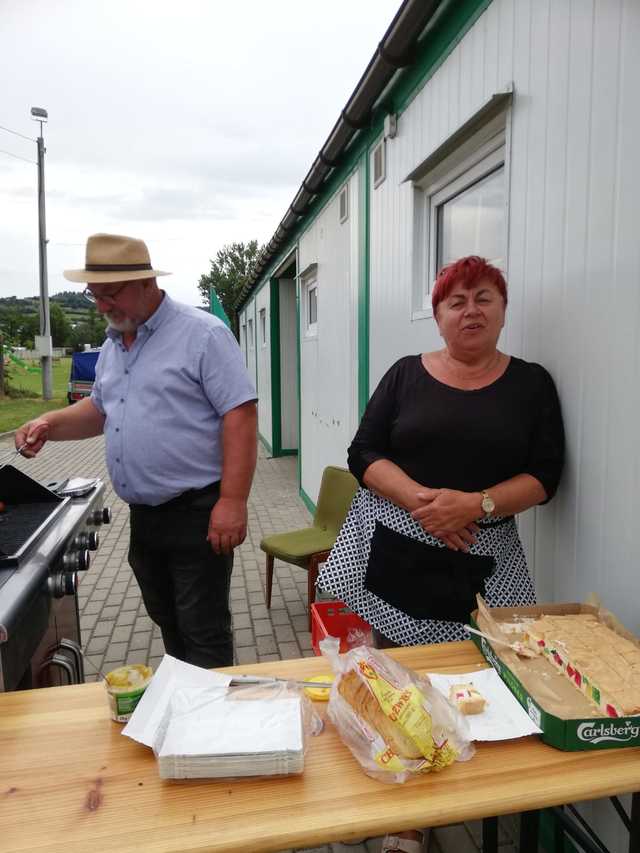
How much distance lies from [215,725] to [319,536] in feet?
9.57

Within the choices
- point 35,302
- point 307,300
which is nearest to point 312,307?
point 307,300

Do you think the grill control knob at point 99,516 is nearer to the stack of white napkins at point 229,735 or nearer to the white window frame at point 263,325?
the stack of white napkins at point 229,735

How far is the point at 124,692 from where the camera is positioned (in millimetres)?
1217

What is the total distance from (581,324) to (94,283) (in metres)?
1.68

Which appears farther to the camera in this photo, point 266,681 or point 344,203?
point 344,203

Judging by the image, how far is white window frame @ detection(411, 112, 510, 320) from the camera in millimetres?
2463

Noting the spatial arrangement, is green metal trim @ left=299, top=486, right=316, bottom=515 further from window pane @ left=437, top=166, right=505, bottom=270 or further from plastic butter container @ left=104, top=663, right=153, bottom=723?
plastic butter container @ left=104, top=663, right=153, bottom=723

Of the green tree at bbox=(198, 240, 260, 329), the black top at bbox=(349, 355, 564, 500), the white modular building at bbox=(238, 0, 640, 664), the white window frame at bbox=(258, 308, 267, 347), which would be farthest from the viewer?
the green tree at bbox=(198, 240, 260, 329)

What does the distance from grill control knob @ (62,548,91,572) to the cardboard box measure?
126 cm

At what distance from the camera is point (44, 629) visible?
172cm

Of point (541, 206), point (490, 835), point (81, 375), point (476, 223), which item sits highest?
point (476, 223)

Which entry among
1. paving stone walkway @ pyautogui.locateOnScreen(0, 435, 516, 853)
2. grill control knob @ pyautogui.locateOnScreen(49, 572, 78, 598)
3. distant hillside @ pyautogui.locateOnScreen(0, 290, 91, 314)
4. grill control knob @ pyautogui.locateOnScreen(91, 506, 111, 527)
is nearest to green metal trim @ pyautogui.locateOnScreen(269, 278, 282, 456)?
paving stone walkway @ pyautogui.locateOnScreen(0, 435, 516, 853)

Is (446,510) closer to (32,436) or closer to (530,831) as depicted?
(530,831)

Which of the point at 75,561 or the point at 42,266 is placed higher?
the point at 42,266
